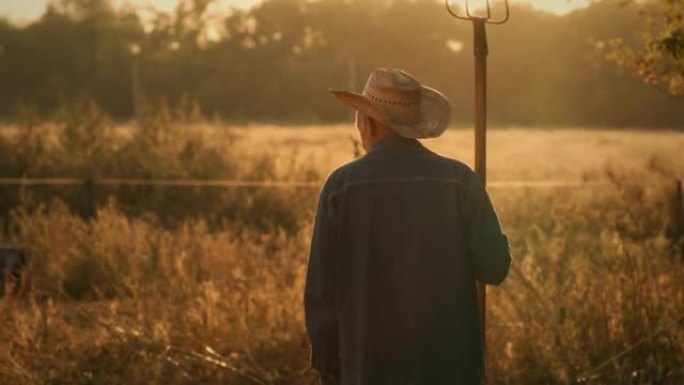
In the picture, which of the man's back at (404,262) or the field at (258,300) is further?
the field at (258,300)

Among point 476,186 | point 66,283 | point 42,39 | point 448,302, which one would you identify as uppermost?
point 42,39

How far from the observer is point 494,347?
6051mm

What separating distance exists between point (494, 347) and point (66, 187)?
821cm

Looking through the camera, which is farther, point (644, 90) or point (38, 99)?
point (38, 99)

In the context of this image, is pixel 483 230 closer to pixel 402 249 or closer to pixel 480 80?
pixel 402 249

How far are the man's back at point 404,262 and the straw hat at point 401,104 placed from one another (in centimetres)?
6

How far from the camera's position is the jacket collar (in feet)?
11.1

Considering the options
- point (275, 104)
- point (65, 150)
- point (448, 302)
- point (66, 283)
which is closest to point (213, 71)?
point (275, 104)

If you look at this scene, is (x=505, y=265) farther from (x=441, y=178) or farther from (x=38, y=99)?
(x=38, y=99)

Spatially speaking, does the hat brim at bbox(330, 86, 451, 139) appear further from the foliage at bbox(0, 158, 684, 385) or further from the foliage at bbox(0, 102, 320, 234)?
the foliage at bbox(0, 102, 320, 234)

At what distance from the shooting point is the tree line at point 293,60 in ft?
166

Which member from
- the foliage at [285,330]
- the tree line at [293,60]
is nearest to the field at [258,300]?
the foliage at [285,330]

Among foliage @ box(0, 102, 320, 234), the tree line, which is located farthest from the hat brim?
the tree line

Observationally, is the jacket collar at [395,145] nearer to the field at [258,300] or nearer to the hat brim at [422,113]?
the hat brim at [422,113]
